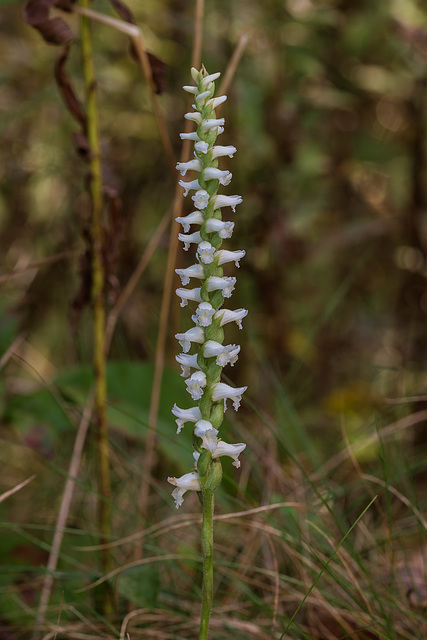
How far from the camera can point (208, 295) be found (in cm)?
100

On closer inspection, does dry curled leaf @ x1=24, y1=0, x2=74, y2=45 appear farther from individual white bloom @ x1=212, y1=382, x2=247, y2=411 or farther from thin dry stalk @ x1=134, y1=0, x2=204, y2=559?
individual white bloom @ x1=212, y1=382, x2=247, y2=411

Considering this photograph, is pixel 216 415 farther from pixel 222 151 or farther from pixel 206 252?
pixel 222 151

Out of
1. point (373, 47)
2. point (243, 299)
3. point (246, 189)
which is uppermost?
point (373, 47)

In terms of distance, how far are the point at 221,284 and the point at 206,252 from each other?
5 cm

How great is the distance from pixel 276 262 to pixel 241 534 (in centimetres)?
101

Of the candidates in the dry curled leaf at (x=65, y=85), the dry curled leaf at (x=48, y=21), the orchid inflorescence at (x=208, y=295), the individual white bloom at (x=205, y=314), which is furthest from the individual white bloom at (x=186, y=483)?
the dry curled leaf at (x=48, y=21)

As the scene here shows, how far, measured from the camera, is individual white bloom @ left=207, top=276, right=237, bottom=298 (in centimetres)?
96

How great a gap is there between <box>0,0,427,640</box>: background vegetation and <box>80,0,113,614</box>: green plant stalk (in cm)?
4

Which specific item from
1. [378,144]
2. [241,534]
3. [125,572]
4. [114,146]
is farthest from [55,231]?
[125,572]

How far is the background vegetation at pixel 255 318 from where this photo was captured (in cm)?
157

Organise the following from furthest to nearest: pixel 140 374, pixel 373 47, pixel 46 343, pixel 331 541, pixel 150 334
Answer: pixel 46 343
pixel 150 334
pixel 373 47
pixel 140 374
pixel 331 541

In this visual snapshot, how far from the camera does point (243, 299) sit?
277 cm

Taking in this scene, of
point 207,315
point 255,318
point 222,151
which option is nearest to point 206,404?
point 207,315

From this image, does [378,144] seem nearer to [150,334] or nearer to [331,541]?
[150,334]
